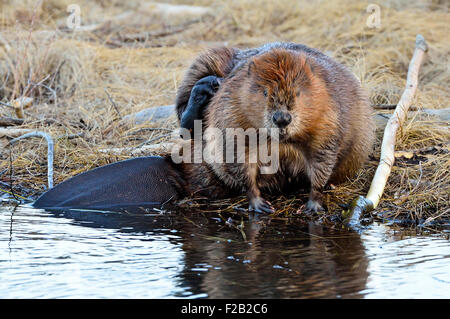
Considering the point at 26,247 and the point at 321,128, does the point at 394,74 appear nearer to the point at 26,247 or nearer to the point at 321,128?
the point at 321,128

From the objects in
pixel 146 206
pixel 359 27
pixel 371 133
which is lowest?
pixel 146 206

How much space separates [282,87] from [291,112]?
0.45 ft

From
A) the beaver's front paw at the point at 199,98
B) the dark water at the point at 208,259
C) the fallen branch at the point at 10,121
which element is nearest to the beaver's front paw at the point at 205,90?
the beaver's front paw at the point at 199,98

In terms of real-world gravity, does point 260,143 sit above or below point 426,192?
above

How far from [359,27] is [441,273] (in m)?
5.97

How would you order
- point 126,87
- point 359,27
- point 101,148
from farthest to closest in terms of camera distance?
1. point 359,27
2. point 126,87
3. point 101,148

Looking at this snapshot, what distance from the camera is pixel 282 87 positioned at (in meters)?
3.58

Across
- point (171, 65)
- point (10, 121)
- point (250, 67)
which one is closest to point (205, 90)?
point (250, 67)

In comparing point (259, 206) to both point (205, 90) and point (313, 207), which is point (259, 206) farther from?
point (205, 90)

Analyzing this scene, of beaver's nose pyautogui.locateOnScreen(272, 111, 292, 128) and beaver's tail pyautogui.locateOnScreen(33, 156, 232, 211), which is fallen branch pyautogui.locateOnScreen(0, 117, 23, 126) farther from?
beaver's nose pyautogui.locateOnScreen(272, 111, 292, 128)

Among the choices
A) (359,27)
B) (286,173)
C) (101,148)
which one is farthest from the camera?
(359,27)

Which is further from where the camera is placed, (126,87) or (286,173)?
(126,87)

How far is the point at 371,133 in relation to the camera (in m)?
4.28
